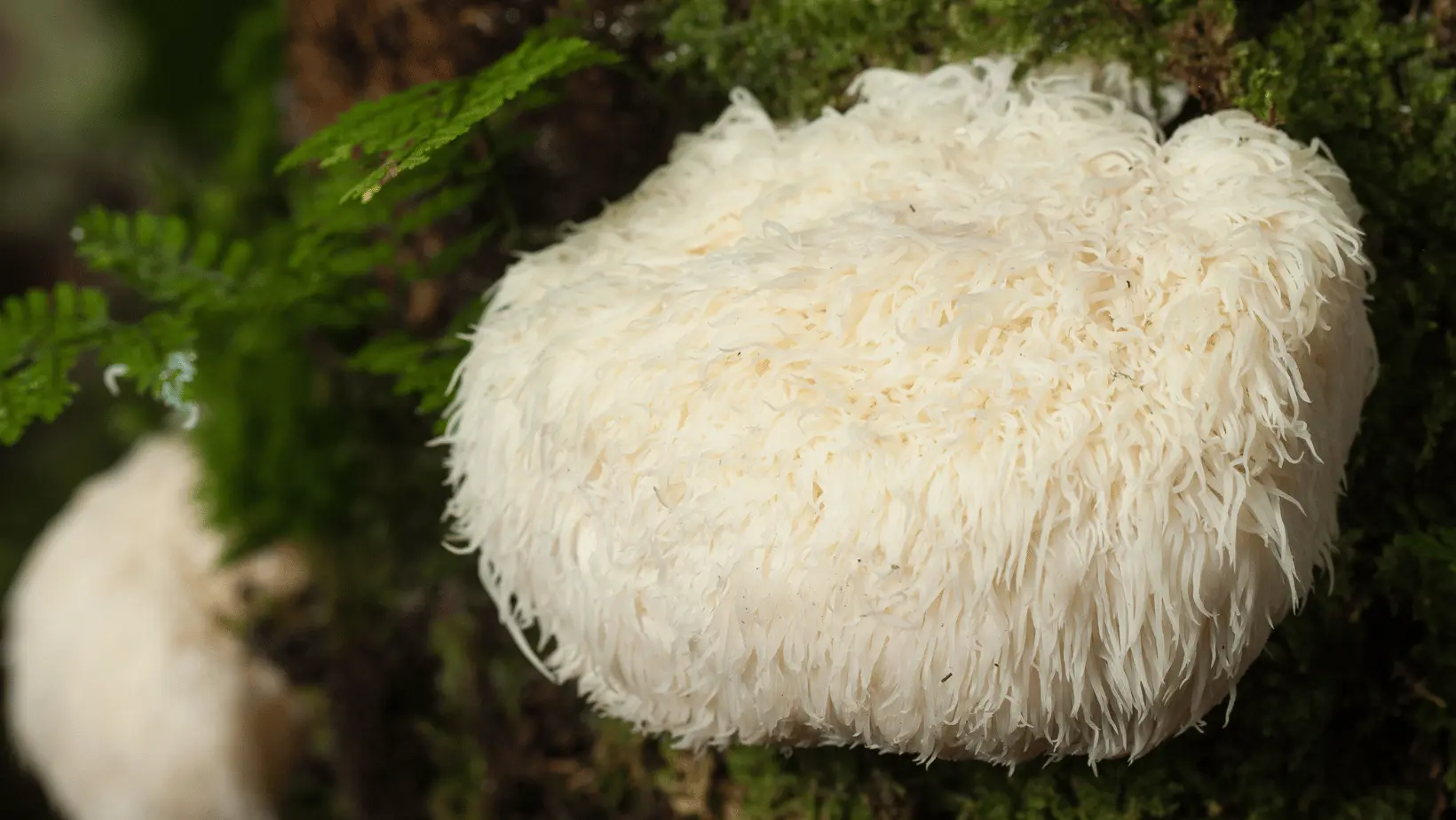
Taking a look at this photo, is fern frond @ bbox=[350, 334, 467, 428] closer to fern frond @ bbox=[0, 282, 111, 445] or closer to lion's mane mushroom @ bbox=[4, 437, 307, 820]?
fern frond @ bbox=[0, 282, 111, 445]

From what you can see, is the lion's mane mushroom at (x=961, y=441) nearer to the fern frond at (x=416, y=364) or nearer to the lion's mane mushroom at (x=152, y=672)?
the fern frond at (x=416, y=364)

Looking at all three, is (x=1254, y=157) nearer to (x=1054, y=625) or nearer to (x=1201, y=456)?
(x=1201, y=456)

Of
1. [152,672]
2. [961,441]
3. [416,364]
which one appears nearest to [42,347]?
[416,364]

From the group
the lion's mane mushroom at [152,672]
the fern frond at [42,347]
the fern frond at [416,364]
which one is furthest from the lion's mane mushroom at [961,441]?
the lion's mane mushroom at [152,672]

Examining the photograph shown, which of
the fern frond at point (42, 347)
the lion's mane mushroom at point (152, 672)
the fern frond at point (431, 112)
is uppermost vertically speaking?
the fern frond at point (431, 112)

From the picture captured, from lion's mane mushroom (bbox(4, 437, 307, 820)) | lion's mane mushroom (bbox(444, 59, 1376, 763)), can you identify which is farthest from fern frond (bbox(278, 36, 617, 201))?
lion's mane mushroom (bbox(4, 437, 307, 820))
